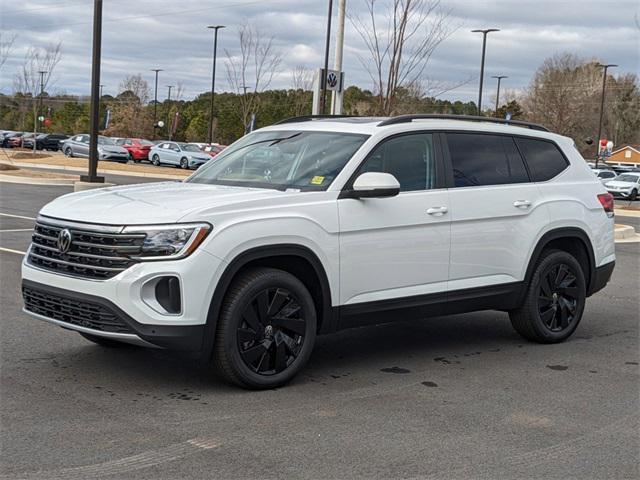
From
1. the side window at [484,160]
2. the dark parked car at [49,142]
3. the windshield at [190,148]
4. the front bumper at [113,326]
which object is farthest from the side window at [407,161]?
the dark parked car at [49,142]

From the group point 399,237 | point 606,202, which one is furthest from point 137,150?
point 399,237

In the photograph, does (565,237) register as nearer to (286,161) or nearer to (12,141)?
(286,161)

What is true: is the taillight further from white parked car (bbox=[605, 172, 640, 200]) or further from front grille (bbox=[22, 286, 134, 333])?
white parked car (bbox=[605, 172, 640, 200])

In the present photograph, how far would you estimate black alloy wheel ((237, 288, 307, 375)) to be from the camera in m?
5.68

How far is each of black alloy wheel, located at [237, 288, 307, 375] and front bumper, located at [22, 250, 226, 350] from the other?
14.0 inches

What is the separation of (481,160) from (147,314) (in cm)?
323

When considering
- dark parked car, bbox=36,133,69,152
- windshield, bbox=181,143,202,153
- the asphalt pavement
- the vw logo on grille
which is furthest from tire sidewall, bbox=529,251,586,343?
dark parked car, bbox=36,133,69,152

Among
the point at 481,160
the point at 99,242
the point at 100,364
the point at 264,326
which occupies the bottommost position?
the point at 100,364

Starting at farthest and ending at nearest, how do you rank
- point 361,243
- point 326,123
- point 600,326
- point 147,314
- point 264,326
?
point 600,326, point 326,123, point 361,243, point 264,326, point 147,314

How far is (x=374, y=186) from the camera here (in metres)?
6.05

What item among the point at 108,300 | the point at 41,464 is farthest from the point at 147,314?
the point at 41,464

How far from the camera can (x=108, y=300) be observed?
17.5 ft

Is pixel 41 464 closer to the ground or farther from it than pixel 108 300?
closer to the ground

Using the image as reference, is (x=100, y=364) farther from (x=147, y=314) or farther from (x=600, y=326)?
(x=600, y=326)
